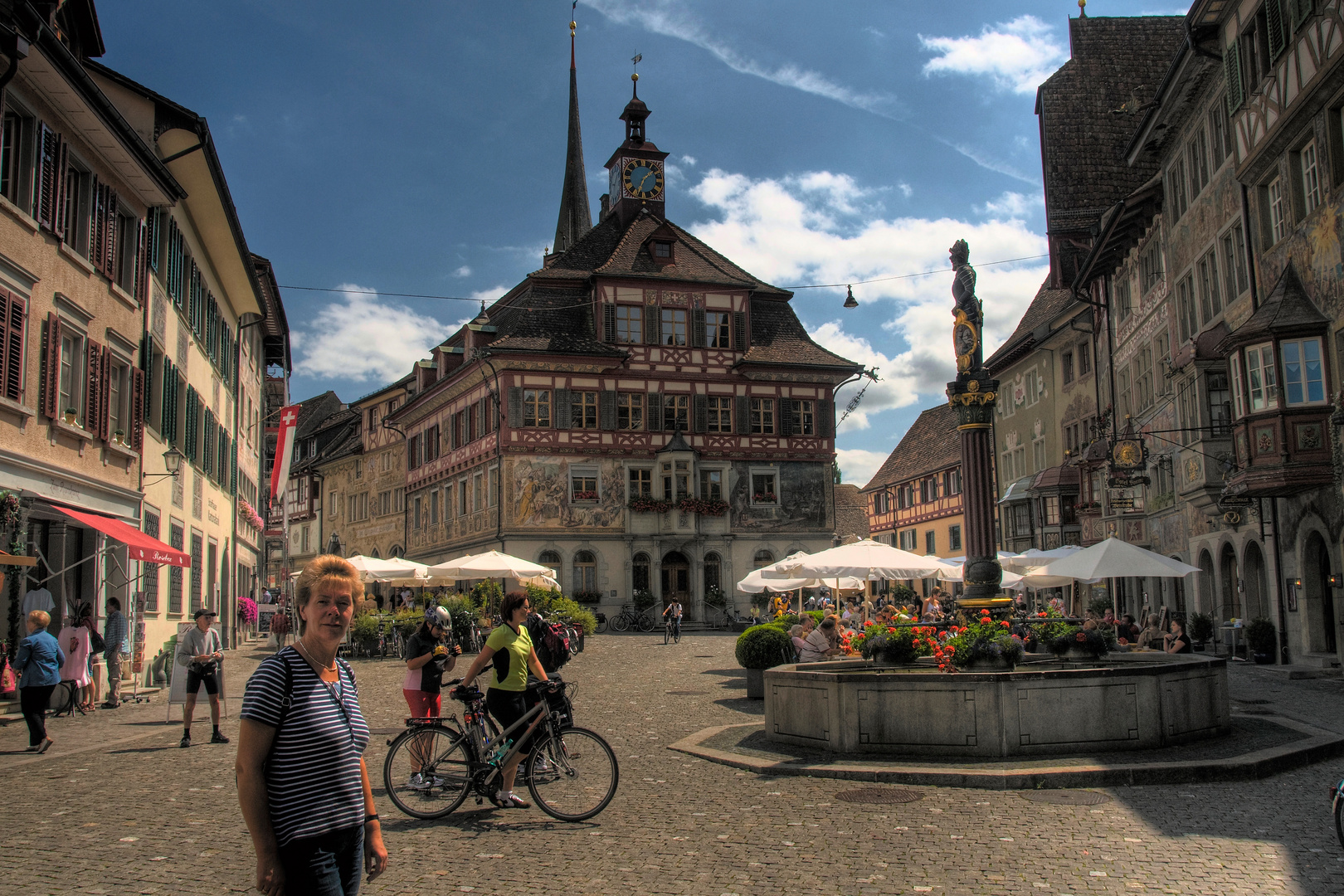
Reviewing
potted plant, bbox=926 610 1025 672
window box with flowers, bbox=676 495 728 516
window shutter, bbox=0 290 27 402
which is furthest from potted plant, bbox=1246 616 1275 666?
window box with flowers, bbox=676 495 728 516

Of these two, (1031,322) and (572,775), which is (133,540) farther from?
(1031,322)

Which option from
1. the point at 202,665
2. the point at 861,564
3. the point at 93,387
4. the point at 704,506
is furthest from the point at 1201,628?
the point at 93,387

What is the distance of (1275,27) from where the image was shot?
68.7 feet

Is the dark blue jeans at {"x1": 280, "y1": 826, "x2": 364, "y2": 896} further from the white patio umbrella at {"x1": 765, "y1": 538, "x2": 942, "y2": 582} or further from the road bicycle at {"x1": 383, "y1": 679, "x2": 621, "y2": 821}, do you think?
the white patio umbrella at {"x1": 765, "y1": 538, "x2": 942, "y2": 582}

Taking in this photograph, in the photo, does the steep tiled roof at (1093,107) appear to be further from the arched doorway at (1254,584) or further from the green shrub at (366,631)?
the green shrub at (366,631)

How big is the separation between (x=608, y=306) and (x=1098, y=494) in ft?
62.9

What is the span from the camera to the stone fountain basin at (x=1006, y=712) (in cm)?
1040

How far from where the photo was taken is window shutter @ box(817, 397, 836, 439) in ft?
155

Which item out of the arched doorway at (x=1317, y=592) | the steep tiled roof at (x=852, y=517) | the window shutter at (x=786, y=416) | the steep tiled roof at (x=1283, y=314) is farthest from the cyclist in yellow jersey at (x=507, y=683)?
the steep tiled roof at (x=852, y=517)

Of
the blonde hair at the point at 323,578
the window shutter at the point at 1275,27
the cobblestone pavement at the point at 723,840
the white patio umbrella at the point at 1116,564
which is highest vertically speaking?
the window shutter at the point at 1275,27

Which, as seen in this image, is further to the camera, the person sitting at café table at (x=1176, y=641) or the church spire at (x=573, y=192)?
the church spire at (x=573, y=192)

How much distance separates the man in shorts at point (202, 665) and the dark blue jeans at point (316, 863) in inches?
399

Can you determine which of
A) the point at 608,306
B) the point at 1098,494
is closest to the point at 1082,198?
the point at 1098,494

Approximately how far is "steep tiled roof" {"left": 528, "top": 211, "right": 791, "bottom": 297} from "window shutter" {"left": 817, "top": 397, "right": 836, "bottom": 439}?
16.6ft
